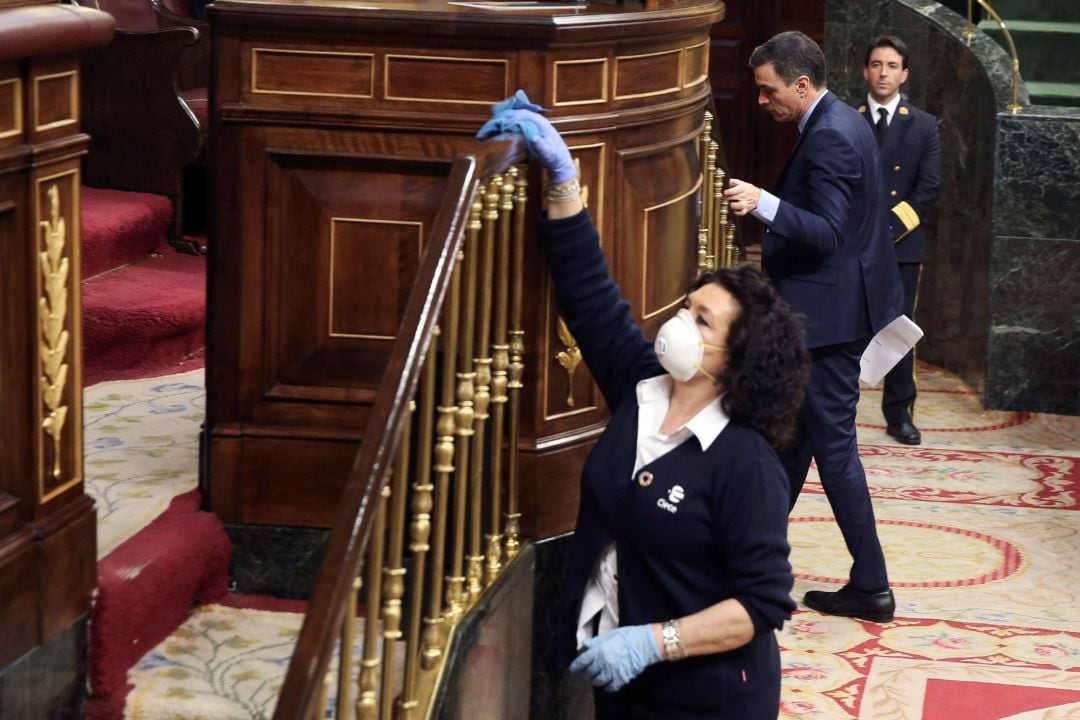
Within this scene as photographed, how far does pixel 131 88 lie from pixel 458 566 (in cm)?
340

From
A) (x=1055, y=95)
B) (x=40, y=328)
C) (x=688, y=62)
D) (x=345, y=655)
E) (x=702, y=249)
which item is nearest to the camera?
(x=345, y=655)

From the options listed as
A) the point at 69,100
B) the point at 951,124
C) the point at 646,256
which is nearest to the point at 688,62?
the point at 646,256

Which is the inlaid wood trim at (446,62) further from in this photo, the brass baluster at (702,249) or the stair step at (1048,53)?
the stair step at (1048,53)

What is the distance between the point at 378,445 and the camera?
2.39m

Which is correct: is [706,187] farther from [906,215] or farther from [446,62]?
[906,215]

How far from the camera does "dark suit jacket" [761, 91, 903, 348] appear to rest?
4688mm

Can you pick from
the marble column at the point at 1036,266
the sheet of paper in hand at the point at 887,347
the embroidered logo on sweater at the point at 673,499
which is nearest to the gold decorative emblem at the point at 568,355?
the embroidered logo on sweater at the point at 673,499

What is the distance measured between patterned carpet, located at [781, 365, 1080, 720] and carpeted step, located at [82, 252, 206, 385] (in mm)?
2020

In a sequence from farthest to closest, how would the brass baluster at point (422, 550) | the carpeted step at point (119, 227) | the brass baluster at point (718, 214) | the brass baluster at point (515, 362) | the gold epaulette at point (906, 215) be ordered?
the gold epaulette at point (906, 215)
the carpeted step at point (119, 227)
the brass baluster at point (718, 214)
the brass baluster at point (515, 362)
the brass baluster at point (422, 550)

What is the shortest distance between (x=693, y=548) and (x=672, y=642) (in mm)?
173

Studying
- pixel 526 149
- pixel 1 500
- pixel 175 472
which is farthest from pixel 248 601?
pixel 526 149

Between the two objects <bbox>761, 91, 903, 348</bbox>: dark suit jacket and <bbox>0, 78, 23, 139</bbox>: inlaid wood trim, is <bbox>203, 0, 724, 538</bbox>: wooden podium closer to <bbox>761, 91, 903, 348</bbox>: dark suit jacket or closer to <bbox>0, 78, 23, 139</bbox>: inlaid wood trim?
<bbox>0, 78, 23, 139</bbox>: inlaid wood trim

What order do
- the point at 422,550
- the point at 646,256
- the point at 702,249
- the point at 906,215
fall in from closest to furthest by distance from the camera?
1. the point at 422,550
2. the point at 646,256
3. the point at 702,249
4. the point at 906,215

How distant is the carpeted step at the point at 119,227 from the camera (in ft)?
17.6
